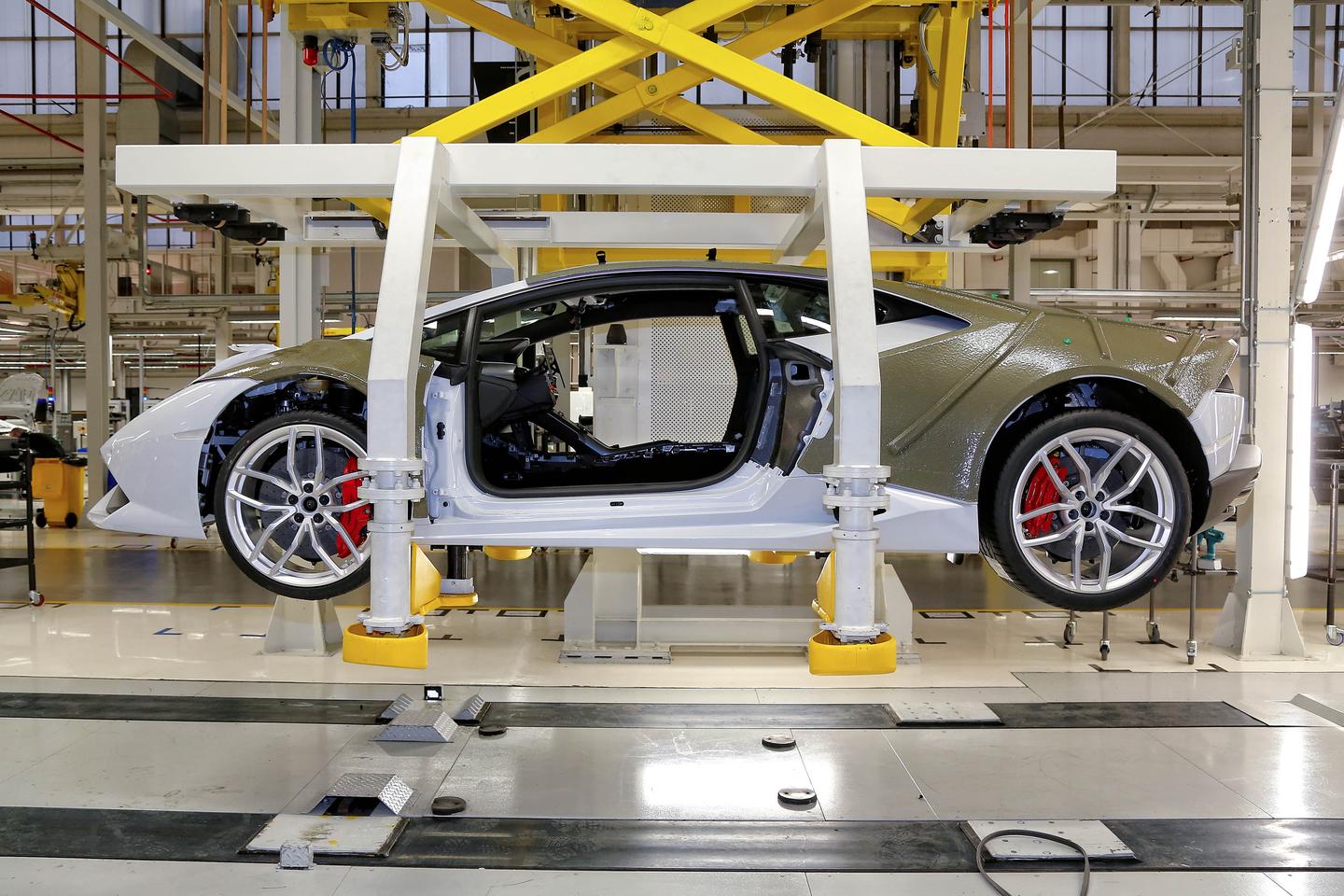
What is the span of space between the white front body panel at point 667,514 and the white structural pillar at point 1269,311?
3767mm

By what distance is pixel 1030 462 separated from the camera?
10.3 feet

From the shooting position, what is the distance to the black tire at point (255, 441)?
3.29 m

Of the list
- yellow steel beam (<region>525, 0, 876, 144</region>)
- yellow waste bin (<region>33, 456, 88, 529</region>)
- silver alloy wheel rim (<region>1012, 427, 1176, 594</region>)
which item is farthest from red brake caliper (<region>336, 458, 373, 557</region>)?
yellow waste bin (<region>33, 456, 88, 529</region>)

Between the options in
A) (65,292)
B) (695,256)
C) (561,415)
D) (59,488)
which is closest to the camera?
(561,415)

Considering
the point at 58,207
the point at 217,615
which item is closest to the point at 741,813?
the point at 217,615

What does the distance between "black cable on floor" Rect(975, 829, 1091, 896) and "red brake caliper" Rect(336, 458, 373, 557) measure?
230 cm

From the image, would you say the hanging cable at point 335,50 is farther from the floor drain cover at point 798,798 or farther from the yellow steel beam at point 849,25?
the floor drain cover at point 798,798

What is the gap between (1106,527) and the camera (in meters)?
3.21

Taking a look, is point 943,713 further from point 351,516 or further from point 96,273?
point 96,273

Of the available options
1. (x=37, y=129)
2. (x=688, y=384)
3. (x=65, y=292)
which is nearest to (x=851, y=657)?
(x=688, y=384)

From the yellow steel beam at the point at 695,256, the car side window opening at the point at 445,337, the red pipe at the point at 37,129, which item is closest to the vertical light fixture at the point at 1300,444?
the yellow steel beam at the point at 695,256

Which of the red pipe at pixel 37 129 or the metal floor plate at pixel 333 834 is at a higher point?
the red pipe at pixel 37 129

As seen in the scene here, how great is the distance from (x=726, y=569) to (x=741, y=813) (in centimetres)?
563

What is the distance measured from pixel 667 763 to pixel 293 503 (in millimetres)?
1882
